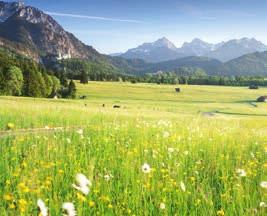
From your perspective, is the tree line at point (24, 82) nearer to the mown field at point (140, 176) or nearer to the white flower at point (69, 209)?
the mown field at point (140, 176)

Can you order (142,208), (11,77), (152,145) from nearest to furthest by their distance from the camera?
(142,208), (152,145), (11,77)

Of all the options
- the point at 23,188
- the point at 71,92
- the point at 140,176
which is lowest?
the point at 71,92

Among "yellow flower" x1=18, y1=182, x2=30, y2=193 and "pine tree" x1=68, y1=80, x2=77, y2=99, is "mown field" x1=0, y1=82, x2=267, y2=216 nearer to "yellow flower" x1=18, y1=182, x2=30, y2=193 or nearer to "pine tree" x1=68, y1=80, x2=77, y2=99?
"yellow flower" x1=18, y1=182, x2=30, y2=193

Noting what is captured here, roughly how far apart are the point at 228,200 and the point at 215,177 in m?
2.09

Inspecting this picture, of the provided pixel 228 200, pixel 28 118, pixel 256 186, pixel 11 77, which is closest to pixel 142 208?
pixel 228 200

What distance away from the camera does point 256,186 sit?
8.13 meters

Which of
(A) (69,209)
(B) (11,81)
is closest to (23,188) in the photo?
(A) (69,209)

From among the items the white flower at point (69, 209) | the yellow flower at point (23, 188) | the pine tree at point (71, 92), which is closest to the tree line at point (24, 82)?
the pine tree at point (71, 92)

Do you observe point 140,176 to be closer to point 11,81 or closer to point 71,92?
point 11,81

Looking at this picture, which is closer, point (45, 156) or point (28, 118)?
point (45, 156)

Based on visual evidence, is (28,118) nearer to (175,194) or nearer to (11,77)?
(175,194)

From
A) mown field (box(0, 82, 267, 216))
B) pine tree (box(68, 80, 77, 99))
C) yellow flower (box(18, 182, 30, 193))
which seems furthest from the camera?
pine tree (box(68, 80, 77, 99))

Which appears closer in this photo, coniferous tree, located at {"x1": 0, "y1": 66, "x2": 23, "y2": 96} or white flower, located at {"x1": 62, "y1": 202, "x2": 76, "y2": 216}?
white flower, located at {"x1": 62, "y1": 202, "x2": 76, "y2": 216}

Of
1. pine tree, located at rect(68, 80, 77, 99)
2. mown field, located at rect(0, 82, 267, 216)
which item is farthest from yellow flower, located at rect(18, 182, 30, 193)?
pine tree, located at rect(68, 80, 77, 99)
